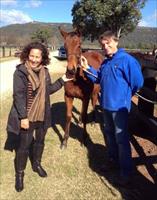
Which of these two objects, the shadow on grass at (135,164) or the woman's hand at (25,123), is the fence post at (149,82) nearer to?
the shadow on grass at (135,164)

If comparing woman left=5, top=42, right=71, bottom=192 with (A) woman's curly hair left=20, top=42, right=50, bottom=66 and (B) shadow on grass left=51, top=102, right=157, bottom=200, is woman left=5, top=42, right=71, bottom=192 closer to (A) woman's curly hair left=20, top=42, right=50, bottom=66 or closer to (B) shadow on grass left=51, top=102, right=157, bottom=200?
(A) woman's curly hair left=20, top=42, right=50, bottom=66

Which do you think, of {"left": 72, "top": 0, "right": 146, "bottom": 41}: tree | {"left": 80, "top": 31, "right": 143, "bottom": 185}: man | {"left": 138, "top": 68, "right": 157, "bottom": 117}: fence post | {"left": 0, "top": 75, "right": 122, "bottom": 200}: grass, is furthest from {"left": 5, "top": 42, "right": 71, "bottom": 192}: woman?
{"left": 72, "top": 0, "right": 146, "bottom": 41}: tree

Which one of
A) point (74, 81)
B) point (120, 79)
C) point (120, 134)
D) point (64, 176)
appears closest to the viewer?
point (120, 79)

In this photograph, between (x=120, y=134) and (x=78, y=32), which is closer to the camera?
(x=120, y=134)

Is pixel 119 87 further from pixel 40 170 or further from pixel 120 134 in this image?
pixel 40 170

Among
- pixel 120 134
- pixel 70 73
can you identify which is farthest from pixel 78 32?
pixel 120 134

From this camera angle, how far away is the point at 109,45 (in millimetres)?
4844

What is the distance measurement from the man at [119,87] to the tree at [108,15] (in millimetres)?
37878

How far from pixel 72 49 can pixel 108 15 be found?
38.9m

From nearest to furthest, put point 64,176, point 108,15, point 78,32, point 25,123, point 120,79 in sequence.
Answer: point 120,79 < point 25,123 < point 64,176 < point 78,32 < point 108,15

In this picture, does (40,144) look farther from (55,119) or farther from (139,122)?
(55,119)

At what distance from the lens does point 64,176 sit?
5754 mm

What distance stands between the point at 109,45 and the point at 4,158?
2.92m

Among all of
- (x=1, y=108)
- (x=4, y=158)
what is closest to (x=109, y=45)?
(x=4, y=158)
